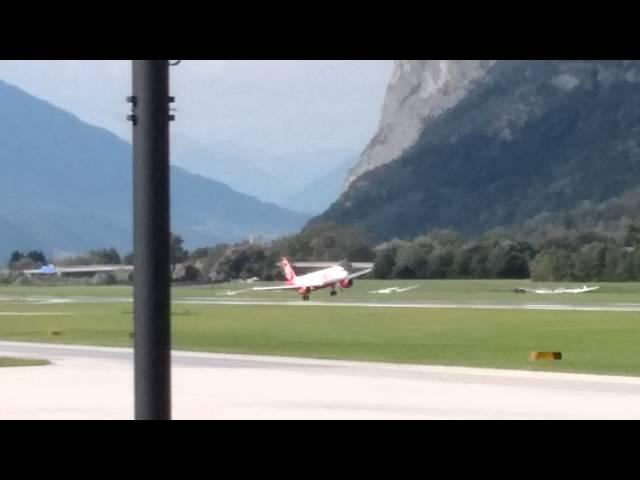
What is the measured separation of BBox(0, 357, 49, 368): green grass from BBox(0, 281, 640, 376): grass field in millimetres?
5544

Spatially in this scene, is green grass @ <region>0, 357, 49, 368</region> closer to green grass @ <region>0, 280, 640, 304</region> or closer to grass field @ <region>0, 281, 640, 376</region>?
grass field @ <region>0, 281, 640, 376</region>

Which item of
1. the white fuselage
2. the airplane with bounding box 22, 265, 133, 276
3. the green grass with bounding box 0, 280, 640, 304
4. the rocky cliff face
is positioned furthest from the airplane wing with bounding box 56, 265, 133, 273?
the rocky cliff face

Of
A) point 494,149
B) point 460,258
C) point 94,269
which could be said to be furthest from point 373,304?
point 494,149

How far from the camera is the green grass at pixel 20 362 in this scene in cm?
2571

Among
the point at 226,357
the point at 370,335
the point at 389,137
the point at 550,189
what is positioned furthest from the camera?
the point at 389,137

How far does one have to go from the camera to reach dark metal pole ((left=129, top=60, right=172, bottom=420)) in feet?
13.8

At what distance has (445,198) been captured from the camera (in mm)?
133500

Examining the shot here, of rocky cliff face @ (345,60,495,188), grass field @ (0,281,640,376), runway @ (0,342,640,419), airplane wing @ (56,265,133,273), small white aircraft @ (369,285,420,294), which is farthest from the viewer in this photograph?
rocky cliff face @ (345,60,495,188)

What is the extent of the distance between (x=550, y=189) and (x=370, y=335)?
96884 millimetres

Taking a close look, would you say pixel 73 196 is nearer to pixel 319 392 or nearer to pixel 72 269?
pixel 319 392

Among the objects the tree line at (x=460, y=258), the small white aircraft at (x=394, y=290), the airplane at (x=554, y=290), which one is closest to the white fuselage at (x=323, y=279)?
the tree line at (x=460, y=258)
